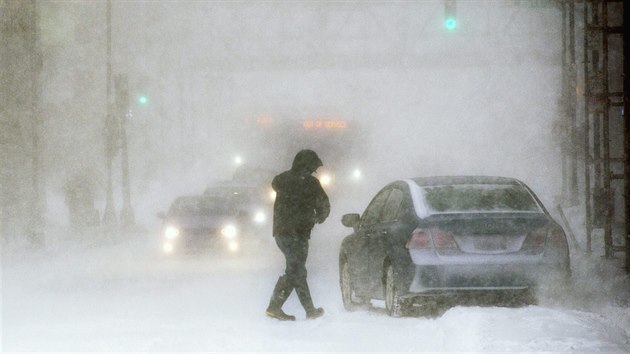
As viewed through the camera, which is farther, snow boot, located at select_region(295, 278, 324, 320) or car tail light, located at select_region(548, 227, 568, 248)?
snow boot, located at select_region(295, 278, 324, 320)

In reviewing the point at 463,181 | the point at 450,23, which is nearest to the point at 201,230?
the point at 450,23

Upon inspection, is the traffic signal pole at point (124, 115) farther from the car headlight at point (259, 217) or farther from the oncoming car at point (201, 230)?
the oncoming car at point (201, 230)

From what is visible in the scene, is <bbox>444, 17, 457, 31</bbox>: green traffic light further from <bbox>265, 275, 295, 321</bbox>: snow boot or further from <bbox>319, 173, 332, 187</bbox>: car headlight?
<bbox>265, 275, 295, 321</bbox>: snow boot

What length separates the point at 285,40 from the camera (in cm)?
6850

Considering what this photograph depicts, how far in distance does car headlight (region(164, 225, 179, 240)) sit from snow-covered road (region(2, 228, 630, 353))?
236 cm

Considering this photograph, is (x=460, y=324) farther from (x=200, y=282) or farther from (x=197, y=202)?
(x=197, y=202)

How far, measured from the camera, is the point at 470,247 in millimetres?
11430

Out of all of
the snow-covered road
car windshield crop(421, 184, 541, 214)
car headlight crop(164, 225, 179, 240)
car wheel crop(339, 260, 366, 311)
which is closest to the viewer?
the snow-covered road

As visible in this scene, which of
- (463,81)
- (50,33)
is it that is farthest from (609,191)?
(463,81)

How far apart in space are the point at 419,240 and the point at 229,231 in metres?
11.9

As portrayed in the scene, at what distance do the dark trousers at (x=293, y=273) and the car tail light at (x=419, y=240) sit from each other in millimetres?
1440

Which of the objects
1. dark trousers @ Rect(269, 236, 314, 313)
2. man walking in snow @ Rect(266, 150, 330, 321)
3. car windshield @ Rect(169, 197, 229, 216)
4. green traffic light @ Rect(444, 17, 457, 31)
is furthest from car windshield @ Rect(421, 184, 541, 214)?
green traffic light @ Rect(444, 17, 457, 31)

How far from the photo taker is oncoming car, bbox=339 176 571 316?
37.3 feet

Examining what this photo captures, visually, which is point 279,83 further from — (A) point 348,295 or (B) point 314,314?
(B) point 314,314
